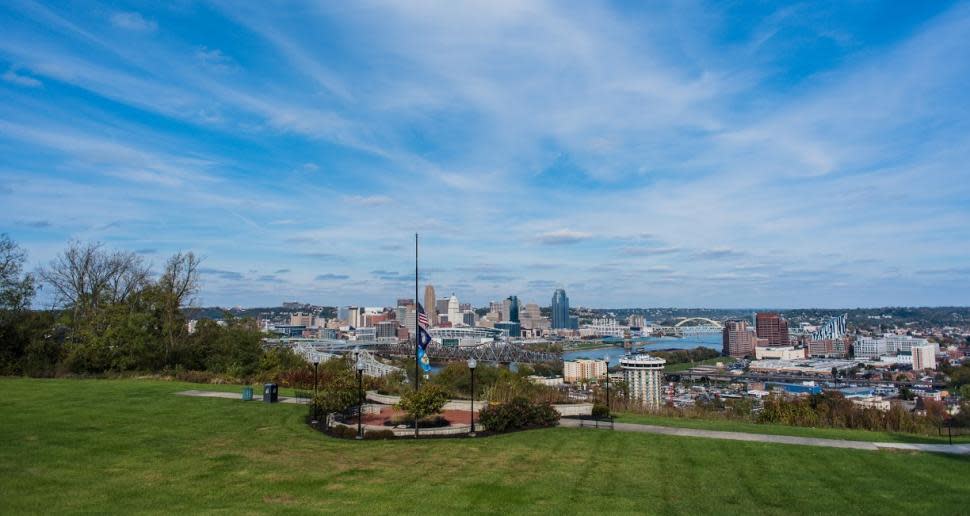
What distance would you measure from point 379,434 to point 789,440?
8963 millimetres

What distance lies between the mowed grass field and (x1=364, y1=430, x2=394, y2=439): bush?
0.71 meters

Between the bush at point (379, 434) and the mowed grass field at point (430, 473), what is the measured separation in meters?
0.71

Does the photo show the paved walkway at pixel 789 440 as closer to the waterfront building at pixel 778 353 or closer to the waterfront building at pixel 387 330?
the waterfront building at pixel 778 353

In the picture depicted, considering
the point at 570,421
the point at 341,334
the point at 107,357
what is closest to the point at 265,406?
the point at 570,421

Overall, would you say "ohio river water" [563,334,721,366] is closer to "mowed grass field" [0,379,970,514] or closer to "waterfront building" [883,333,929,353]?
"waterfront building" [883,333,929,353]

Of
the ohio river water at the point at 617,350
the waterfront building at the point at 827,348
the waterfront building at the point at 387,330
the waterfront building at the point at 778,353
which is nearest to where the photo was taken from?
the waterfront building at the point at 778,353

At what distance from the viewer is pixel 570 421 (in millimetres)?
14188

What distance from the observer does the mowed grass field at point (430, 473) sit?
22.3ft

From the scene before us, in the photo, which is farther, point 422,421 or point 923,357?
point 923,357

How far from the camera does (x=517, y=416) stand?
12.9m

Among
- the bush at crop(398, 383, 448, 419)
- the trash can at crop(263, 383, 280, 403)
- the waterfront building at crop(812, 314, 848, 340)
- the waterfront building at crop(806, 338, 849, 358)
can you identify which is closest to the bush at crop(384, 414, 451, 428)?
the bush at crop(398, 383, 448, 419)

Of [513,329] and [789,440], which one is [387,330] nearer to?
[513,329]

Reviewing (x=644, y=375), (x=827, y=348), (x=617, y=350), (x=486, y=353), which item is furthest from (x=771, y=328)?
(x=644, y=375)

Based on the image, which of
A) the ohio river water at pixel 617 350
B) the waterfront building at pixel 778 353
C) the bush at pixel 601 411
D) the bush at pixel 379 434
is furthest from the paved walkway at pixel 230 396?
the waterfront building at pixel 778 353
